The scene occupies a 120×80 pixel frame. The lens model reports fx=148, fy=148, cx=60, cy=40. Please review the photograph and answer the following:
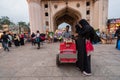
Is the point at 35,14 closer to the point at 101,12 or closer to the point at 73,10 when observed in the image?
the point at 73,10

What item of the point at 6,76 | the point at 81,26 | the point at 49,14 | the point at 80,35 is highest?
the point at 49,14

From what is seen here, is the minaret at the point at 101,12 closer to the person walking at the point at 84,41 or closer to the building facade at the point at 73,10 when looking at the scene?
the building facade at the point at 73,10

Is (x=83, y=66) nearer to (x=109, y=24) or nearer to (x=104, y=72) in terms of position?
(x=104, y=72)

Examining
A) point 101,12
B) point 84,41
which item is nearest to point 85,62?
point 84,41

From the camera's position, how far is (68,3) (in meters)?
33.1

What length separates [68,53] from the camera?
6020mm

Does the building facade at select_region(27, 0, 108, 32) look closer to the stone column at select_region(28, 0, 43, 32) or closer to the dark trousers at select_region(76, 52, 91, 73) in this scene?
the stone column at select_region(28, 0, 43, 32)

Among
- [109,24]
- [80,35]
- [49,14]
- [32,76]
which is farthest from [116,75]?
[49,14]

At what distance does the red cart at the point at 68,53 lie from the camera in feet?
19.5

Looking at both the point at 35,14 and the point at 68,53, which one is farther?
the point at 35,14

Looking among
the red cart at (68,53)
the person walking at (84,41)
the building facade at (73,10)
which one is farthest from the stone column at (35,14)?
the person walking at (84,41)

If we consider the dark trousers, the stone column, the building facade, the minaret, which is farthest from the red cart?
the minaret

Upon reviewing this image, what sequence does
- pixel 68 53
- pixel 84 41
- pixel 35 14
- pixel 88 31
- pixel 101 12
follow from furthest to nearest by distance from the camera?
1. pixel 101 12
2. pixel 35 14
3. pixel 68 53
4. pixel 84 41
5. pixel 88 31

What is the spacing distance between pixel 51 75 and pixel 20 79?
1.09 metres
